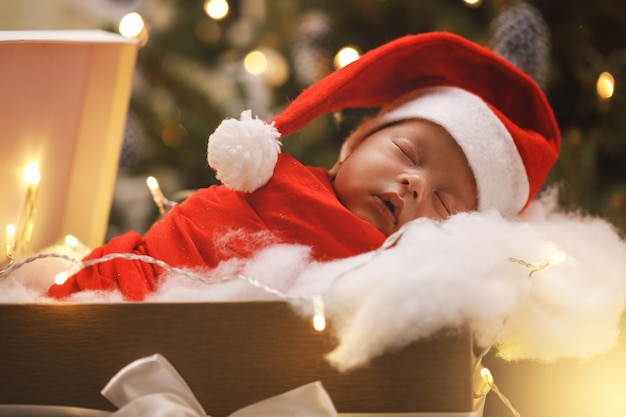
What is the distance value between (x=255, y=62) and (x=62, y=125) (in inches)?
32.5

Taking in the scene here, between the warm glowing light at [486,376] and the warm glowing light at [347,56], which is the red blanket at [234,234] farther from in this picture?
the warm glowing light at [347,56]

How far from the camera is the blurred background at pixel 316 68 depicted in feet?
3.91

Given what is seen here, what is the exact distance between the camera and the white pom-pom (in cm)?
75

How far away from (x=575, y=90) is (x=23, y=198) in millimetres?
1109

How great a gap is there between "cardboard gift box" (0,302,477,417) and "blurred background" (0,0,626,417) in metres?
0.32

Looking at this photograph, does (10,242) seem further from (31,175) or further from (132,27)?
(132,27)

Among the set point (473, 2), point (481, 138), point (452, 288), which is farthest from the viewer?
point (473, 2)

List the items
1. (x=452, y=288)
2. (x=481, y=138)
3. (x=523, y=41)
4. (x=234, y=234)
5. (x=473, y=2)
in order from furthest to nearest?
(x=473, y=2) → (x=523, y=41) → (x=481, y=138) → (x=234, y=234) → (x=452, y=288)

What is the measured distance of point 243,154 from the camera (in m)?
0.74

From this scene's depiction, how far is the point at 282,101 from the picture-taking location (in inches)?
59.6

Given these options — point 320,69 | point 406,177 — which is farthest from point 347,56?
point 406,177

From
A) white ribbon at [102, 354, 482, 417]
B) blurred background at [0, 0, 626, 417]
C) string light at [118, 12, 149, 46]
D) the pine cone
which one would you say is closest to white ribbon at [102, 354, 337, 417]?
white ribbon at [102, 354, 482, 417]

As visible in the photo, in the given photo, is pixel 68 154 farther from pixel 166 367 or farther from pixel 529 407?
pixel 529 407

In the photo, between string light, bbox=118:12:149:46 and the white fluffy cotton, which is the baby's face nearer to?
the white fluffy cotton
